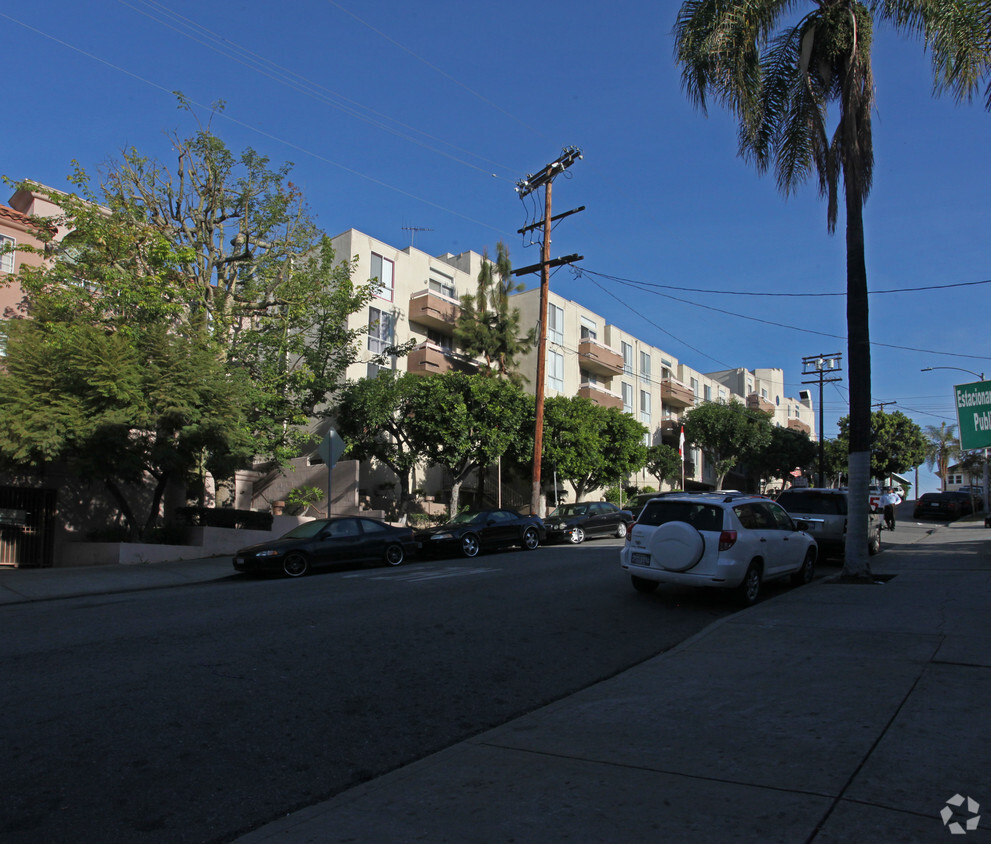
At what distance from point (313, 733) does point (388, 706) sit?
761mm

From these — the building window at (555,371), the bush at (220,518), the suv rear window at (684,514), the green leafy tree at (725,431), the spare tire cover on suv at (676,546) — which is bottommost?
the bush at (220,518)

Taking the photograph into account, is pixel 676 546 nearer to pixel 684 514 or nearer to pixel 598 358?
pixel 684 514

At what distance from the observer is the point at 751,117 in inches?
541

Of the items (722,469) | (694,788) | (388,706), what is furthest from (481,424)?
(722,469)

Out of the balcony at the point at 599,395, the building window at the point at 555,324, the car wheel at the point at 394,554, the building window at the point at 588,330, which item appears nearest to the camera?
the car wheel at the point at 394,554

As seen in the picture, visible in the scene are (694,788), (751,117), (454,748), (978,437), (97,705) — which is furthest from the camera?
(978,437)

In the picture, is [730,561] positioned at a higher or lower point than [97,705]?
higher

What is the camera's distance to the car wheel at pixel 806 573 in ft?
41.1

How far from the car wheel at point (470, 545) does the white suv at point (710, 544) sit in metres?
7.96

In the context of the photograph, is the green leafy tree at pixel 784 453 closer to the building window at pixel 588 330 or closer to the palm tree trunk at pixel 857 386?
the building window at pixel 588 330

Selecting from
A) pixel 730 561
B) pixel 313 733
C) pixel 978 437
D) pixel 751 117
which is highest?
pixel 751 117

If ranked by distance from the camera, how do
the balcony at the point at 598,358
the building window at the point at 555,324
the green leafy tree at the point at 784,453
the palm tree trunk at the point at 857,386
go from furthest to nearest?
the green leafy tree at the point at 784,453
the balcony at the point at 598,358
the building window at the point at 555,324
the palm tree trunk at the point at 857,386

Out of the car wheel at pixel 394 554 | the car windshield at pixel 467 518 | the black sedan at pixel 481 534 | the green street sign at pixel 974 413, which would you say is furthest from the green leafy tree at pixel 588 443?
the car wheel at pixel 394 554

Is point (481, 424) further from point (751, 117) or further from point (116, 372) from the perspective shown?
point (751, 117)
